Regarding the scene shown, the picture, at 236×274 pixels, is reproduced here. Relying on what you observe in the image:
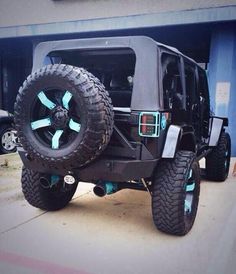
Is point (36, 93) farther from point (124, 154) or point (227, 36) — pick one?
point (227, 36)

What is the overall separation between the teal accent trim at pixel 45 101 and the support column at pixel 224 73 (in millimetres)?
5992

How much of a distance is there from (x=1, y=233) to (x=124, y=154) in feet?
4.96

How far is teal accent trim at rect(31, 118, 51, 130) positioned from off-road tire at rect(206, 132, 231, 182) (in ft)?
11.1

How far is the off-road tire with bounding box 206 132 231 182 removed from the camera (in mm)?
5348

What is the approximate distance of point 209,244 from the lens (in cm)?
308

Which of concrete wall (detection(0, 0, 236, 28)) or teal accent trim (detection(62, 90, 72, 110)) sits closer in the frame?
teal accent trim (detection(62, 90, 72, 110))


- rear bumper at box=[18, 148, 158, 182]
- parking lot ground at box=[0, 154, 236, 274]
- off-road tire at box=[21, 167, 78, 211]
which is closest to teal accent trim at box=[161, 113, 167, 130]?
rear bumper at box=[18, 148, 158, 182]

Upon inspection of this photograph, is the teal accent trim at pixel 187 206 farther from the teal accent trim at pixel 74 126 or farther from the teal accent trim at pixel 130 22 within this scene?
the teal accent trim at pixel 130 22

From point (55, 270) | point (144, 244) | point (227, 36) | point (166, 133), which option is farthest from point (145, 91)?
point (227, 36)

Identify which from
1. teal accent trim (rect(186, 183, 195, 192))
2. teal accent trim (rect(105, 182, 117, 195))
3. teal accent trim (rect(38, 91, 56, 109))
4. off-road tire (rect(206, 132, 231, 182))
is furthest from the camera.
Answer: off-road tire (rect(206, 132, 231, 182))

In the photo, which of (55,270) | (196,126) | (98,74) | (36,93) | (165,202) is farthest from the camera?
(196,126)

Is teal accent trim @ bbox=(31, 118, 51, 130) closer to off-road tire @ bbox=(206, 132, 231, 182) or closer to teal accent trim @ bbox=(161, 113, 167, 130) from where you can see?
teal accent trim @ bbox=(161, 113, 167, 130)

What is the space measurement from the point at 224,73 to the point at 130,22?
273 centimetres

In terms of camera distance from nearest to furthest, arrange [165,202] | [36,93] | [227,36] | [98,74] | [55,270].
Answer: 1. [55,270]
2. [36,93]
3. [165,202]
4. [98,74]
5. [227,36]
